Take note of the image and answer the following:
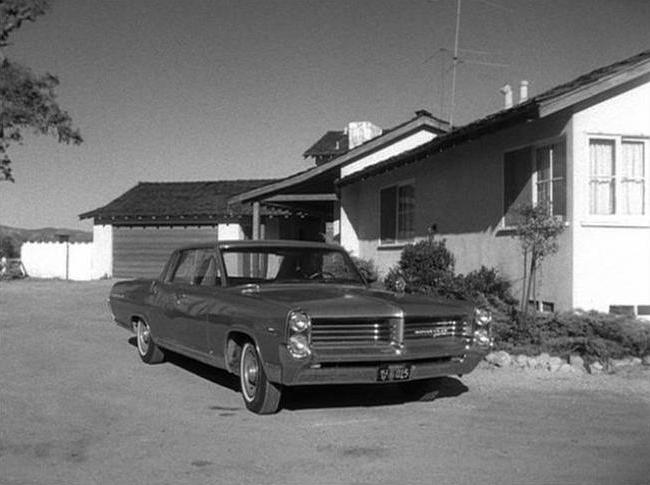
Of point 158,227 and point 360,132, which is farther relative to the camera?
point 158,227

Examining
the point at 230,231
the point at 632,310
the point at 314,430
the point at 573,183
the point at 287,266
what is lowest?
the point at 314,430

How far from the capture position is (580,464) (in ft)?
17.3

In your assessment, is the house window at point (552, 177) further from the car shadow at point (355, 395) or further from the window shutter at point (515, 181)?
the car shadow at point (355, 395)

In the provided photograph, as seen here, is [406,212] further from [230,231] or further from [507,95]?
[230,231]

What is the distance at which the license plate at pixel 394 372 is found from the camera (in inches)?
255

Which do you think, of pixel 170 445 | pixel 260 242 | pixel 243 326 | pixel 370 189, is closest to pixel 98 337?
pixel 260 242

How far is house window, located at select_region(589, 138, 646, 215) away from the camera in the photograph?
36.4ft

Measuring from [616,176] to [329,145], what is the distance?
90.4 feet

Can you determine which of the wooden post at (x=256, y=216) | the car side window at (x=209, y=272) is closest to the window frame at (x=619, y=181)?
the car side window at (x=209, y=272)

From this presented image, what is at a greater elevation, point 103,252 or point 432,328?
point 103,252

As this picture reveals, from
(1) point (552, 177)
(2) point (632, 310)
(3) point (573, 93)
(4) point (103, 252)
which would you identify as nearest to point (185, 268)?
(3) point (573, 93)

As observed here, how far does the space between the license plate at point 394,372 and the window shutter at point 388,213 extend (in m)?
11.3

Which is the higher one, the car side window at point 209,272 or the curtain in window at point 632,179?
the curtain in window at point 632,179

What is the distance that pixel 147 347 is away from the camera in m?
9.61
